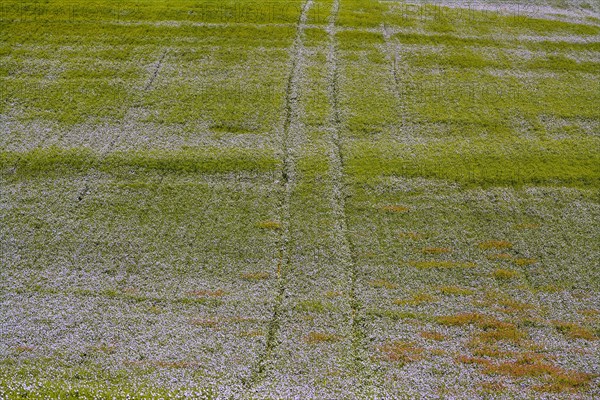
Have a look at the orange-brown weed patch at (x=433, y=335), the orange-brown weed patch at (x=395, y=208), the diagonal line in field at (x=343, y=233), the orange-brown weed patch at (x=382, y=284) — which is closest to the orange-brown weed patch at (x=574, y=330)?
the orange-brown weed patch at (x=433, y=335)

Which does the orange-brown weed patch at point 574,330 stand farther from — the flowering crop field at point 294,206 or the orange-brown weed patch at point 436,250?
the orange-brown weed patch at point 436,250

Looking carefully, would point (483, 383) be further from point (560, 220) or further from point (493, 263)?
point (560, 220)

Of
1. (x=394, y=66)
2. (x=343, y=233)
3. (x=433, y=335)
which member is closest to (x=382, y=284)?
(x=433, y=335)

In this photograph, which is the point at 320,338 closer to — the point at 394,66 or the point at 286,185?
the point at 286,185

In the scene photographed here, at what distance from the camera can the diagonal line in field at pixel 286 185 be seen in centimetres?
2473

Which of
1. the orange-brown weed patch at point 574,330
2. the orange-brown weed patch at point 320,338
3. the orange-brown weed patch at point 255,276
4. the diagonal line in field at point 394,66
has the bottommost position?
the orange-brown weed patch at point 320,338

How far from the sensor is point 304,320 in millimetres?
26562

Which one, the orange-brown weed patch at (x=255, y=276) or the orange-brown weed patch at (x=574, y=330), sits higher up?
the orange-brown weed patch at (x=255, y=276)

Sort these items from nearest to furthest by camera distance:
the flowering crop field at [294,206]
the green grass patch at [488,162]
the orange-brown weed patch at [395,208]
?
the flowering crop field at [294,206] < the orange-brown weed patch at [395,208] < the green grass patch at [488,162]

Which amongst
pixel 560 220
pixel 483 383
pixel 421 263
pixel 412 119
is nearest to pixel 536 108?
pixel 412 119

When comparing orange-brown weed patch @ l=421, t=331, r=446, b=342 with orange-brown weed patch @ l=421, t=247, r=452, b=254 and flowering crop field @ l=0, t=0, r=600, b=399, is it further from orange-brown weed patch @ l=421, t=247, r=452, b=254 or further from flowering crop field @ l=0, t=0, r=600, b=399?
orange-brown weed patch @ l=421, t=247, r=452, b=254

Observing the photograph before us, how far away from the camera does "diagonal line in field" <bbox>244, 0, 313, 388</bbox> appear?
24.7 meters

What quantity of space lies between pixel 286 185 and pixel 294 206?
81.5 inches

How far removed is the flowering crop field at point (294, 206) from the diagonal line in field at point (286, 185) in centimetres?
15
